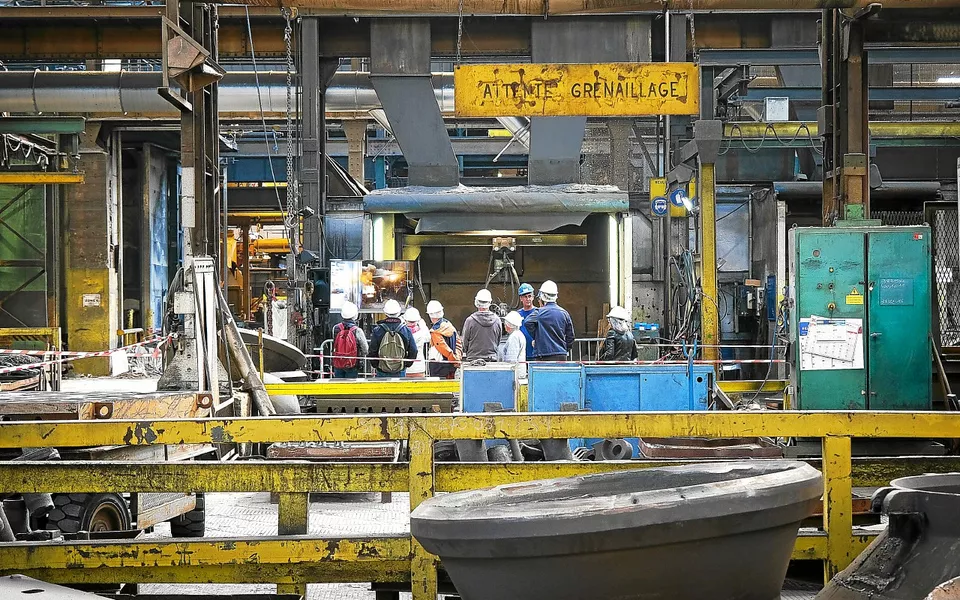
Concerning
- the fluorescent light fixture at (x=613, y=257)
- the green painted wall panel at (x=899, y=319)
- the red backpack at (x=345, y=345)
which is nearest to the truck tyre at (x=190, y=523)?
the red backpack at (x=345, y=345)

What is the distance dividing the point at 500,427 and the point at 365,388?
23.5 feet

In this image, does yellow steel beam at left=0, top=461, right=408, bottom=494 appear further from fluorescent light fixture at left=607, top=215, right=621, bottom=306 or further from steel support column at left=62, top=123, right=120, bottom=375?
steel support column at left=62, top=123, right=120, bottom=375

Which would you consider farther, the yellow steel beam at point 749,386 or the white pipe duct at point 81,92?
the white pipe duct at point 81,92

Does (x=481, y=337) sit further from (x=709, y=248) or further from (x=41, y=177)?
(x=41, y=177)

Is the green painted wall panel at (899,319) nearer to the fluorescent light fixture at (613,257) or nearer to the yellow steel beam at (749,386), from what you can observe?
the yellow steel beam at (749,386)

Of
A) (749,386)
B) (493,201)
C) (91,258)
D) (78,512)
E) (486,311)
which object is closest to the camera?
(78,512)

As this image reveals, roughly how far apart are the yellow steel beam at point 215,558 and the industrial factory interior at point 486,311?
1 cm

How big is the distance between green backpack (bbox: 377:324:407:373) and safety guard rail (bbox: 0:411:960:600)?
838 cm

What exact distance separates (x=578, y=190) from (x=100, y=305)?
11352 millimetres

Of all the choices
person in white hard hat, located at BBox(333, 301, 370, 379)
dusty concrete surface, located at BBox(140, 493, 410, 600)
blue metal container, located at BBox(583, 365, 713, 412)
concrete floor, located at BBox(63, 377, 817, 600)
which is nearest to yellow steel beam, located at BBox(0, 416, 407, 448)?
concrete floor, located at BBox(63, 377, 817, 600)

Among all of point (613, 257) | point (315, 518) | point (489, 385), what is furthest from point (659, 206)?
point (315, 518)

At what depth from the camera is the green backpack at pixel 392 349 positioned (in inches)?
501

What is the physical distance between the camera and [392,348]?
41.9ft

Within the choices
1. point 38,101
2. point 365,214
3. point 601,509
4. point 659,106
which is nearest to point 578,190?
point 365,214
